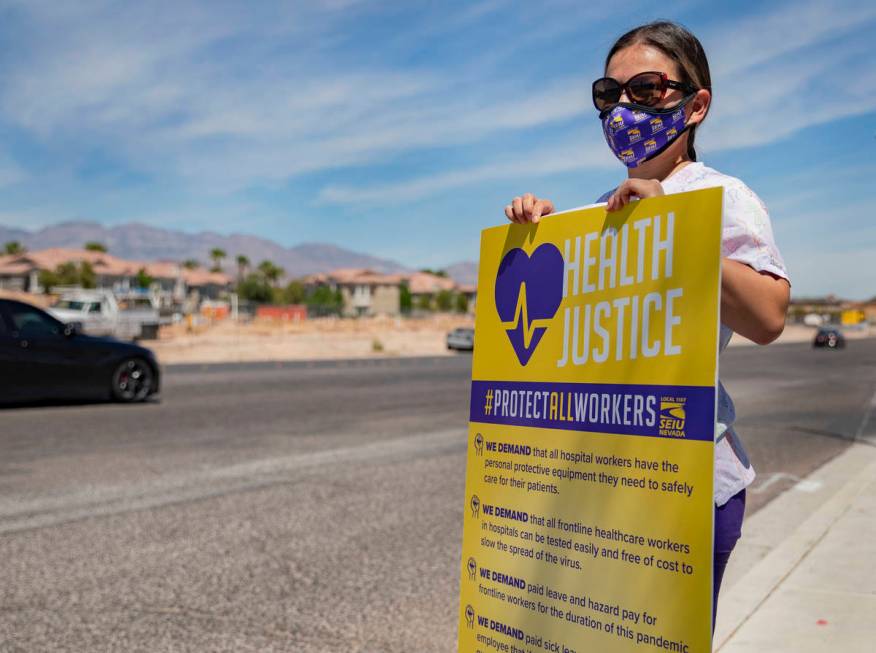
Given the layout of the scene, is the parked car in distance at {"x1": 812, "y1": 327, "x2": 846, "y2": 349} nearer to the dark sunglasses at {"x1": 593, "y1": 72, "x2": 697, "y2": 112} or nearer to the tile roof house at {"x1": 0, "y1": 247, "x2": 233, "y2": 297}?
the dark sunglasses at {"x1": 593, "y1": 72, "x2": 697, "y2": 112}

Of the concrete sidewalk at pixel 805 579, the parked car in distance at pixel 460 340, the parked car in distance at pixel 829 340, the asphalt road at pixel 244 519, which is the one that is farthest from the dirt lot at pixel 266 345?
the concrete sidewalk at pixel 805 579

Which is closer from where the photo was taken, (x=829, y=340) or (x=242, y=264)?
(x=829, y=340)

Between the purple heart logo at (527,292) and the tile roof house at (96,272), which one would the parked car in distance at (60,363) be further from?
the tile roof house at (96,272)

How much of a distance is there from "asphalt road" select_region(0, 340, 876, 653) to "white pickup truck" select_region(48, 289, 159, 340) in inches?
963

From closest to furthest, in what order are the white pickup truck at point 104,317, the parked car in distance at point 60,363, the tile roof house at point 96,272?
the parked car in distance at point 60,363 → the white pickup truck at point 104,317 → the tile roof house at point 96,272

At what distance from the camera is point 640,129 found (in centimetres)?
Answer: 225

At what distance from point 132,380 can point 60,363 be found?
3.96ft

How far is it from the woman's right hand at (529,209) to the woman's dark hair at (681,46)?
37cm

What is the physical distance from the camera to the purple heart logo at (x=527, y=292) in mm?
2254

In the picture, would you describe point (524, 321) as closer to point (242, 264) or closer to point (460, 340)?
point (460, 340)

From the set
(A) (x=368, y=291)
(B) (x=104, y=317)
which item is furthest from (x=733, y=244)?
(A) (x=368, y=291)

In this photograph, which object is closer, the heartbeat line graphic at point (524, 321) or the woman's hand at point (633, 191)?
the woman's hand at point (633, 191)

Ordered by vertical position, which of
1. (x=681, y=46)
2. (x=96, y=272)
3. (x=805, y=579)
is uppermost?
(x=96, y=272)

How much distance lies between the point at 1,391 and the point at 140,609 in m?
9.20
